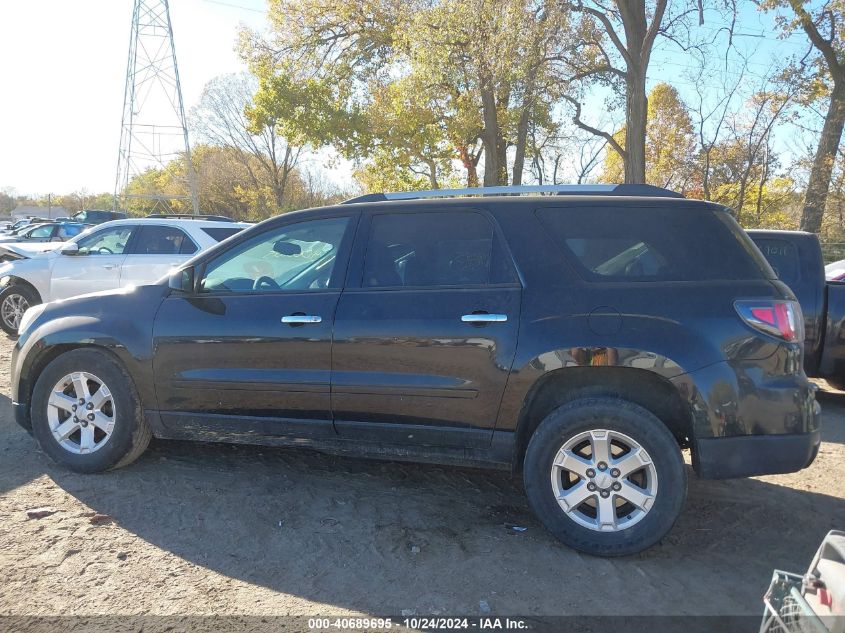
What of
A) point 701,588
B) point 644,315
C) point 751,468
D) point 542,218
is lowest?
point 701,588

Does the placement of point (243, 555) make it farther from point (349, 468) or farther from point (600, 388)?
point (600, 388)

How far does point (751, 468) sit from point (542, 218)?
5.72ft

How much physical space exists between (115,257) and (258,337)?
5965 mm

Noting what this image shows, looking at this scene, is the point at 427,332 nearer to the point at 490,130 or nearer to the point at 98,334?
the point at 98,334

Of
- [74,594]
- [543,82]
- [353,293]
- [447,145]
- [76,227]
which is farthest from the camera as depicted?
[447,145]

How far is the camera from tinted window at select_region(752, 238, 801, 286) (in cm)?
636

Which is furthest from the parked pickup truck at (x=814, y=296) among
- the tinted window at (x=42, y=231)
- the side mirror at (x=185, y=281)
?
the tinted window at (x=42, y=231)

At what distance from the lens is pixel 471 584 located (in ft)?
10.3

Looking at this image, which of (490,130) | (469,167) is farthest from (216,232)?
(469,167)

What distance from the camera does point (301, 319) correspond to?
3.93m

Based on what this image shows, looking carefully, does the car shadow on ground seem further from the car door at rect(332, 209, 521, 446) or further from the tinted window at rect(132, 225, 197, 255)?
the tinted window at rect(132, 225, 197, 255)

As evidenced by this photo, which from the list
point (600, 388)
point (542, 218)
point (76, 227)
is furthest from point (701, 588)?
point (76, 227)

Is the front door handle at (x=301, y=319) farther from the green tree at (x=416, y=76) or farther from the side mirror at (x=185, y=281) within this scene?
the green tree at (x=416, y=76)

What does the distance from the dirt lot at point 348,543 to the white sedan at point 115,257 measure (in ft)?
14.6
